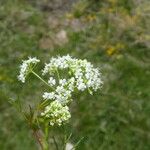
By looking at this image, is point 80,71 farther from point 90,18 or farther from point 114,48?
point 90,18

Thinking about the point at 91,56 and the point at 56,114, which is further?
the point at 91,56

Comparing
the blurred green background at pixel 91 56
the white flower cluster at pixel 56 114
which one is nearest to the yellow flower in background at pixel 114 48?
the blurred green background at pixel 91 56

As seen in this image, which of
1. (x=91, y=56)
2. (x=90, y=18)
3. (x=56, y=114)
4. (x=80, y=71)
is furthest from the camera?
(x=90, y=18)

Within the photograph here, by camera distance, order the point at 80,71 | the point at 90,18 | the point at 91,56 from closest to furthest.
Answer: the point at 80,71 < the point at 91,56 < the point at 90,18

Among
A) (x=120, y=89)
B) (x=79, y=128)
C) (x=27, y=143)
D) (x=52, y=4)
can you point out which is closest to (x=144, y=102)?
(x=120, y=89)

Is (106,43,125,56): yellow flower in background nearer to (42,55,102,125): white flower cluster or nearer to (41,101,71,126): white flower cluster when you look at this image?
(42,55,102,125): white flower cluster

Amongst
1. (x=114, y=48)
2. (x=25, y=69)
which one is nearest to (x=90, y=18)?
(x=114, y=48)

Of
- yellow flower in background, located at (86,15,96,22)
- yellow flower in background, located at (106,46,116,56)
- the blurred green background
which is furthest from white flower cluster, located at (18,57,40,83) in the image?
yellow flower in background, located at (86,15,96,22)

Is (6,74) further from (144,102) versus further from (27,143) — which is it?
(144,102)
